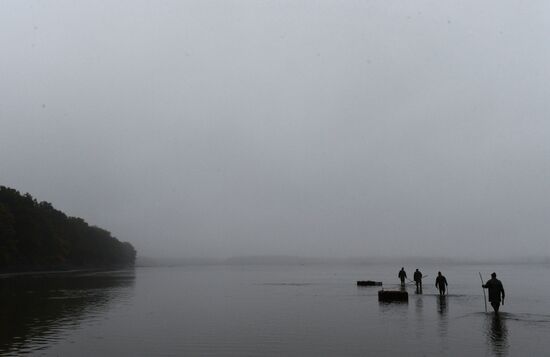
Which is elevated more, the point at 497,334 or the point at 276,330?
the point at 497,334

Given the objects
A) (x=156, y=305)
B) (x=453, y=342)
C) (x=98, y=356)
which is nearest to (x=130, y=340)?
(x=98, y=356)

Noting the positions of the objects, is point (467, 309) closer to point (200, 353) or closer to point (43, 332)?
point (200, 353)

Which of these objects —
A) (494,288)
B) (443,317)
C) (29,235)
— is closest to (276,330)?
(443,317)

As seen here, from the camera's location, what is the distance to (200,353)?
743 inches

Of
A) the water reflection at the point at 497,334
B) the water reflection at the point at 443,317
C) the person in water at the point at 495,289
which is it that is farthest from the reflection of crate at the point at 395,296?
the person in water at the point at 495,289

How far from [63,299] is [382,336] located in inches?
1216

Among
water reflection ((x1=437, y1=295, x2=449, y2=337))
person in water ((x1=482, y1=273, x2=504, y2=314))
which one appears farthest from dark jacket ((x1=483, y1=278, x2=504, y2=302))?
water reflection ((x1=437, y1=295, x2=449, y2=337))

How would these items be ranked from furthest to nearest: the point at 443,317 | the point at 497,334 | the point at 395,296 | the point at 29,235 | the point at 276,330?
1. the point at 29,235
2. the point at 395,296
3. the point at 443,317
4. the point at 276,330
5. the point at 497,334

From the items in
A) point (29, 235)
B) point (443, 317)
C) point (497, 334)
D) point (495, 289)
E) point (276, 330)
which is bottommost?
point (276, 330)

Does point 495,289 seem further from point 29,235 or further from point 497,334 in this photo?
point 29,235

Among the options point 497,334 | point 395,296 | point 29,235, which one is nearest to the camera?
point 497,334

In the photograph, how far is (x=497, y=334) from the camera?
71.8 ft

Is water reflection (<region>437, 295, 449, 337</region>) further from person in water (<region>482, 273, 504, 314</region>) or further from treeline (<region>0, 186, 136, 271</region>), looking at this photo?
treeline (<region>0, 186, 136, 271</region>)

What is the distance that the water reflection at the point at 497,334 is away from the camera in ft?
60.3
